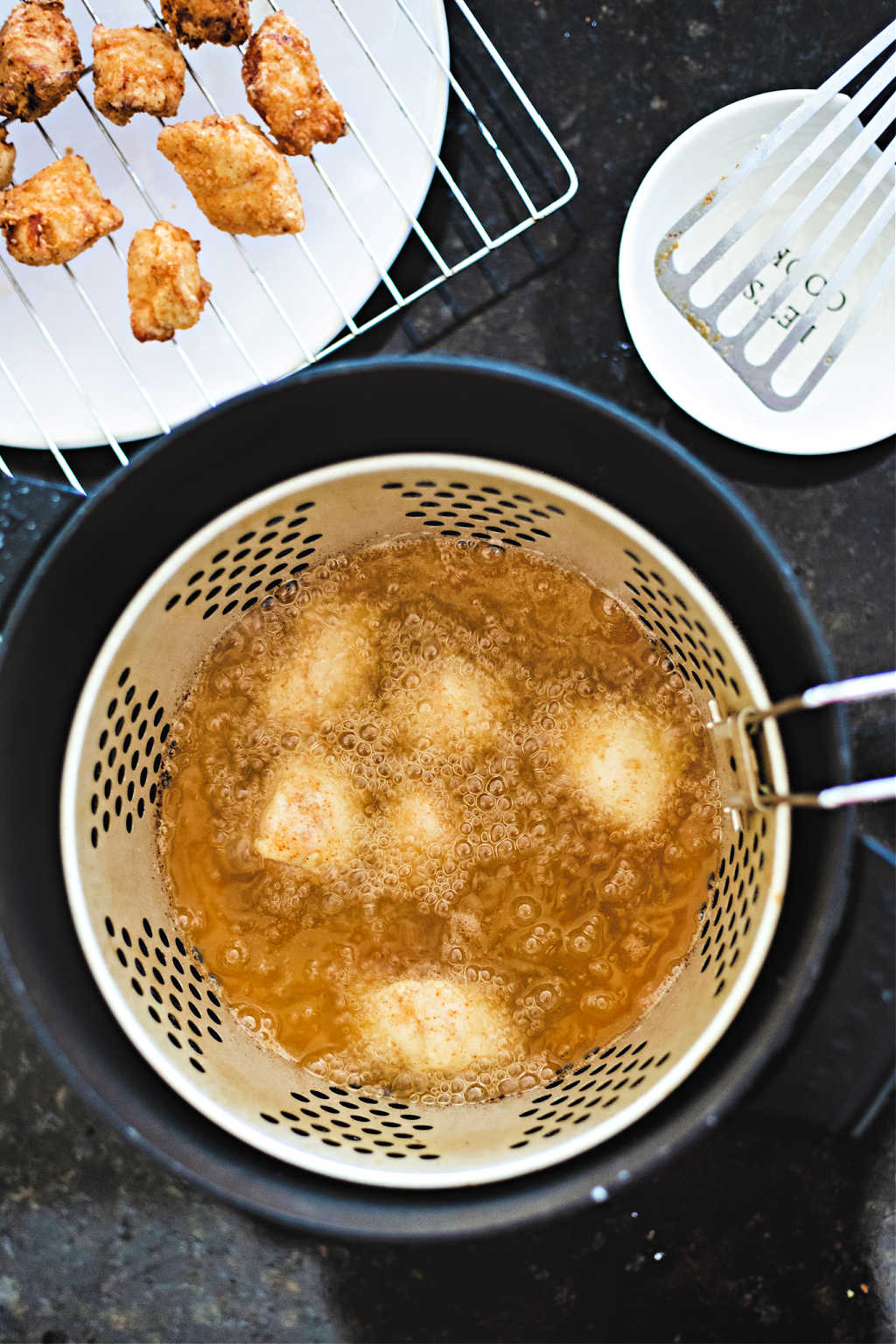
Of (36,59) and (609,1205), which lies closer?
(36,59)

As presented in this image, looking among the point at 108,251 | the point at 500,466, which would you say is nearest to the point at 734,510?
the point at 500,466

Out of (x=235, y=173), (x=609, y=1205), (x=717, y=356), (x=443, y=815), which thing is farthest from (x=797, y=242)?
(x=609, y=1205)

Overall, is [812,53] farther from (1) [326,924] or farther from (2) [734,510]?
(1) [326,924]

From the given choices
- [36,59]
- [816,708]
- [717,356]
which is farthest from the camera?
[717,356]

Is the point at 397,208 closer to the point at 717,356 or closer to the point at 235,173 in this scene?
the point at 235,173

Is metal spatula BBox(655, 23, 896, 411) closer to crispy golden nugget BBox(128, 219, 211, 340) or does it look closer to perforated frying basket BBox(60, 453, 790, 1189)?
perforated frying basket BBox(60, 453, 790, 1189)

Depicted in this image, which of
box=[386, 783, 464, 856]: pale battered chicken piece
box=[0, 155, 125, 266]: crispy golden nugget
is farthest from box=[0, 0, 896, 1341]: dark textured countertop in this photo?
box=[386, 783, 464, 856]: pale battered chicken piece
